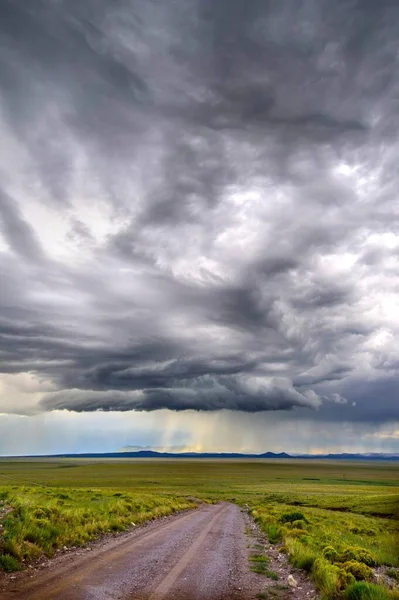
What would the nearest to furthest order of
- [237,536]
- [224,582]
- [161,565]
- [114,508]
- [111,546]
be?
1. [224,582]
2. [161,565]
3. [111,546]
4. [237,536]
5. [114,508]

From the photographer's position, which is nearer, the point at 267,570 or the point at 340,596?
the point at 340,596

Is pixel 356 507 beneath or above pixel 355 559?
beneath

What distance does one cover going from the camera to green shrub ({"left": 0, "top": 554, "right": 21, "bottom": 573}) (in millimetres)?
13891

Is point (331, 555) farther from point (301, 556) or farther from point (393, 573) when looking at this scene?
point (393, 573)

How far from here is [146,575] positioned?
47.9 ft

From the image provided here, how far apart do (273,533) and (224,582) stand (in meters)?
14.4

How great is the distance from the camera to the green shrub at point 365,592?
461 inches

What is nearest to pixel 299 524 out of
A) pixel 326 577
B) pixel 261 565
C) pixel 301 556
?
pixel 301 556

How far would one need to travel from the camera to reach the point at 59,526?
2023cm

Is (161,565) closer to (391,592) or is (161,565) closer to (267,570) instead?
(267,570)

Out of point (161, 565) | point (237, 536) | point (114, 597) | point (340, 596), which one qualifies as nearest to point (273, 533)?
point (237, 536)

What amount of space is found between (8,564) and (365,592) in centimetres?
1111

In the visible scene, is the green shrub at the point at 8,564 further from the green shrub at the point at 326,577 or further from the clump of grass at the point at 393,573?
the clump of grass at the point at 393,573

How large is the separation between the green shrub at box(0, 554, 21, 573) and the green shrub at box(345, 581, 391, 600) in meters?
10.5
